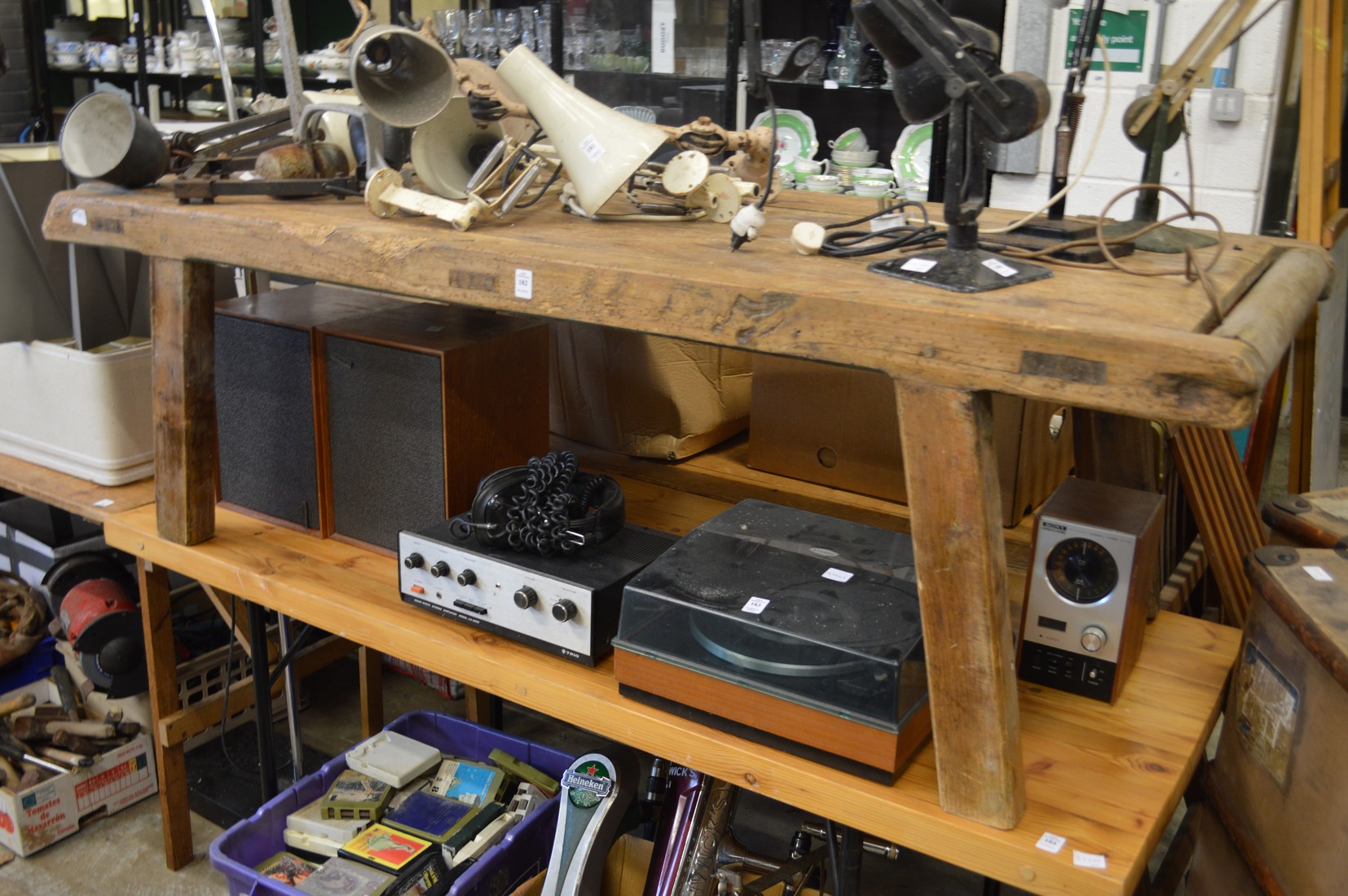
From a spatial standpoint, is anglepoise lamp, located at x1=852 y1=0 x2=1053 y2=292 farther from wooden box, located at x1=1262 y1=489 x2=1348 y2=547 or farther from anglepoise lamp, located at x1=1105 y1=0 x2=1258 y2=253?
wooden box, located at x1=1262 y1=489 x2=1348 y2=547

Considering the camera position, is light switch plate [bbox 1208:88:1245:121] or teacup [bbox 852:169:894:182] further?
teacup [bbox 852:169:894:182]

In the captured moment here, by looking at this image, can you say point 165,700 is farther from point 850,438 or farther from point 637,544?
point 850,438

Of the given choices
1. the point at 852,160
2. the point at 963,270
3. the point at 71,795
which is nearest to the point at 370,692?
the point at 71,795

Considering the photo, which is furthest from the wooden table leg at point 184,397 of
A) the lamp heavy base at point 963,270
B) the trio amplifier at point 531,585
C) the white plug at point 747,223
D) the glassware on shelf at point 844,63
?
the glassware on shelf at point 844,63

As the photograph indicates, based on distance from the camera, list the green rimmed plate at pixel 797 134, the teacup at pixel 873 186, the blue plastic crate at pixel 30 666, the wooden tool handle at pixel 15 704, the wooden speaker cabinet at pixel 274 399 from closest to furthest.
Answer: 1. the wooden speaker cabinet at pixel 274 399
2. the wooden tool handle at pixel 15 704
3. the blue plastic crate at pixel 30 666
4. the teacup at pixel 873 186
5. the green rimmed plate at pixel 797 134

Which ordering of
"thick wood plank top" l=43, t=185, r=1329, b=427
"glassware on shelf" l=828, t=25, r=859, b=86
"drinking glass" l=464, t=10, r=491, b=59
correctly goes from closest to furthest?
"thick wood plank top" l=43, t=185, r=1329, b=427 < "glassware on shelf" l=828, t=25, r=859, b=86 < "drinking glass" l=464, t=10, r=491, b=59

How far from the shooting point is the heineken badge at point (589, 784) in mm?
1477

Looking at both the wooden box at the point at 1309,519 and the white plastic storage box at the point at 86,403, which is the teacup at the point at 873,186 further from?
the white plastic storage box at the point at 86,403

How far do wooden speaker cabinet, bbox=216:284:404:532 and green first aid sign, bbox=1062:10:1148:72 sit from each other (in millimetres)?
2145

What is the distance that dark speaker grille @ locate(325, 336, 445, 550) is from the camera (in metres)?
1.51

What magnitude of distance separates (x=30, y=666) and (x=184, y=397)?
1072 mm

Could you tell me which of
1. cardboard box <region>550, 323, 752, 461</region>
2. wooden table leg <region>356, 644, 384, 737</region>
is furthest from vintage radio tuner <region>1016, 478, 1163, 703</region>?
wooden table leg <region>356, 644, 384, 737</region>

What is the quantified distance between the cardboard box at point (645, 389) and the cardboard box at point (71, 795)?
107 centimetres

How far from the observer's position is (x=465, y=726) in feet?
6.15
